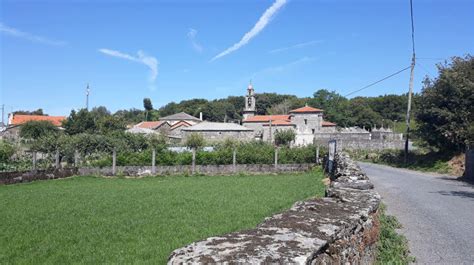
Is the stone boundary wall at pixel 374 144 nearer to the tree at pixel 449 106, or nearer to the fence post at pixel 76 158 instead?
the tree at pixel 449 106

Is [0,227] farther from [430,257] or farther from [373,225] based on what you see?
[430,257]

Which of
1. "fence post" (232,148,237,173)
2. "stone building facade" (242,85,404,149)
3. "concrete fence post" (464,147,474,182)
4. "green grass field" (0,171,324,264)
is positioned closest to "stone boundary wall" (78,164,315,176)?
"fence post" (232,148,237,173)

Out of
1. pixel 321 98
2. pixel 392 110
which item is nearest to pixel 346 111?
pixel 321 98

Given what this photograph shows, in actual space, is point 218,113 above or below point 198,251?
above

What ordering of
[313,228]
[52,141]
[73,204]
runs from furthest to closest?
[52,141] < [73,204] < [313,228]

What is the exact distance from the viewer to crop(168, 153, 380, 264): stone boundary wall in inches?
104

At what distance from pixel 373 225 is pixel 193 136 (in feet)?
170

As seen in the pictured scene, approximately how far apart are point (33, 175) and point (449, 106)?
1025 inches

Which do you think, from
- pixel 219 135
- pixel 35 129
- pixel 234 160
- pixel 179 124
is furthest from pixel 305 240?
pixel 179 124

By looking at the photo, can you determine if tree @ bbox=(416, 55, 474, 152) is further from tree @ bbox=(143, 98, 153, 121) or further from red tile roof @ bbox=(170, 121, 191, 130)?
tree @ bbox=(143, 98, 153, 121)

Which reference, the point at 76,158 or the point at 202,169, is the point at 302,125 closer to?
the point at 202,169

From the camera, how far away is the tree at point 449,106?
23719 millimetres

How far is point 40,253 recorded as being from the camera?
5957 millimetres

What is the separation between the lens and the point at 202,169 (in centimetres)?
2572
